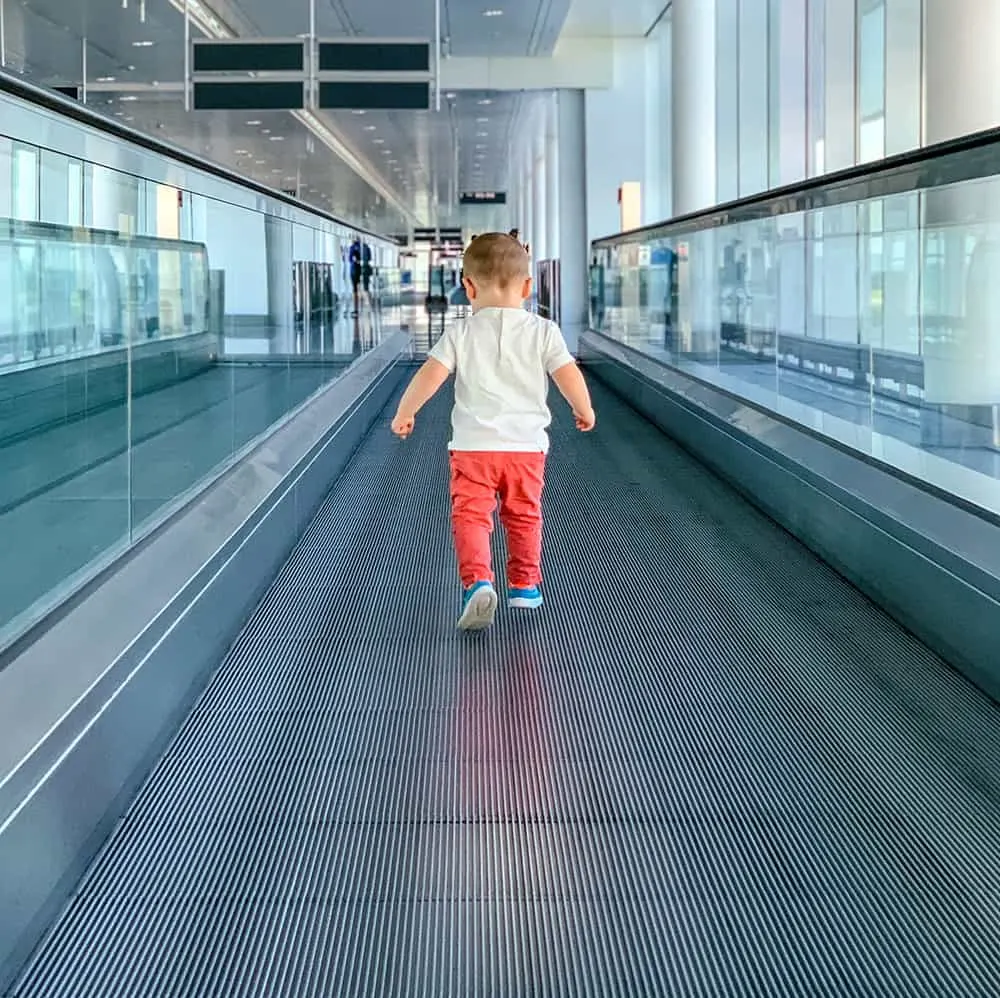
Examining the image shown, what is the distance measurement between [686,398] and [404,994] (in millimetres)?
6973

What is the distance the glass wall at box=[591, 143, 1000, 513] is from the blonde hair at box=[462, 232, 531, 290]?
56.7 inches

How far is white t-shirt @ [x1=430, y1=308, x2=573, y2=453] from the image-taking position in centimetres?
457

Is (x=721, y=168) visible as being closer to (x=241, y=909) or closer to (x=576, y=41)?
(x=576, y=41)

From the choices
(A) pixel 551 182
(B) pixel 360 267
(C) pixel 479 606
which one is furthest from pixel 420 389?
(A) pixel 551 182

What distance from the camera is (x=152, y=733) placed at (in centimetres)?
331

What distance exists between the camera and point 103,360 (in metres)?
3.89

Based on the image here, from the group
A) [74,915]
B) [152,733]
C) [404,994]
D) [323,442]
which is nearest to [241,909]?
[74,915]

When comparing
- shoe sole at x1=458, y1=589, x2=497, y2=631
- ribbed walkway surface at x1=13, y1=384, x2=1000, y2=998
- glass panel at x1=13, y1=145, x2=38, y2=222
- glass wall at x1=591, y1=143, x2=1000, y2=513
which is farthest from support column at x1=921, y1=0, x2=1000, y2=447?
glass panel at x1=13, y1=145, x2=38, y2=222

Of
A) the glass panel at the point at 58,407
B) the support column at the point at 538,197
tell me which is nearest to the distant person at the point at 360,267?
the glass panel at the point at 58,407

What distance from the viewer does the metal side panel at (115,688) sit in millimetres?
2377

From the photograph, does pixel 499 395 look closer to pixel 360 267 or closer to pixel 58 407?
pixel 58 407

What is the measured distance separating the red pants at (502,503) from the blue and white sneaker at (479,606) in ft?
0.34

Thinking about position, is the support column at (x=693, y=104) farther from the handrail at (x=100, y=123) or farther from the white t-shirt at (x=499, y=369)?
the white t-shirt at (x=499, y=369)

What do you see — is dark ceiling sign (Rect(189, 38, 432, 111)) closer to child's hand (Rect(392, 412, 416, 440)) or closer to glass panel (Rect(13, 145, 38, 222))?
child's hand (Rect(392, 412, 416, 440))
